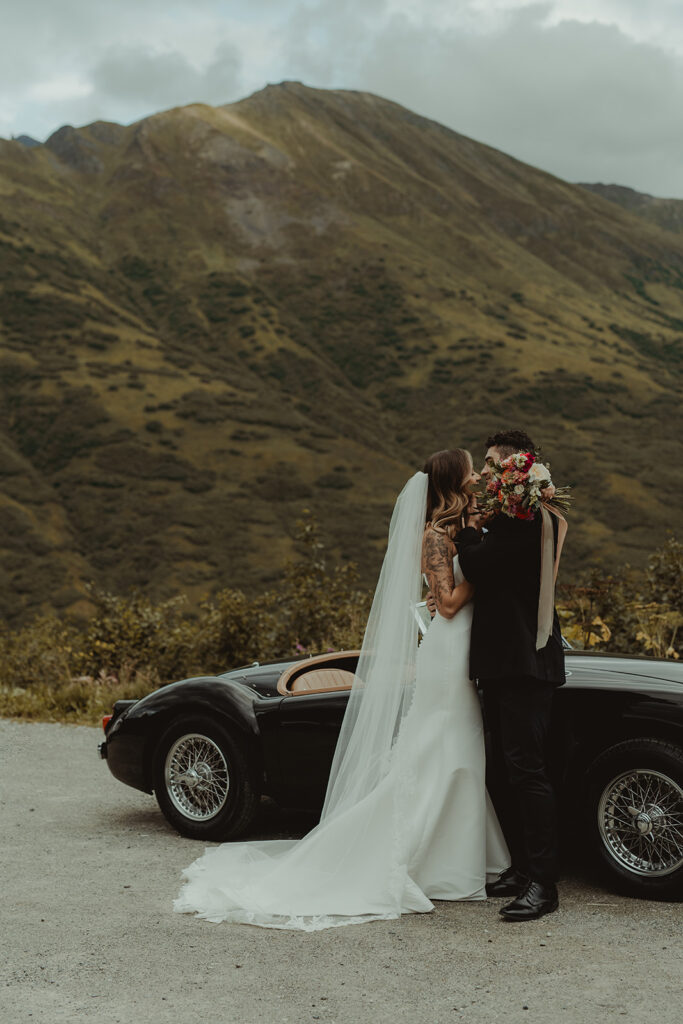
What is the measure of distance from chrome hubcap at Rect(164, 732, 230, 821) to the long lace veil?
0.92m

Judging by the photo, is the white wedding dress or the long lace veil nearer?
the white wedding dress

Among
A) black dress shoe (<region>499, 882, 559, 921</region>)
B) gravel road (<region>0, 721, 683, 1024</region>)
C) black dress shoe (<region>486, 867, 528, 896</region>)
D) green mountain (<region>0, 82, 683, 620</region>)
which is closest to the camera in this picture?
gravel road (<region>0, 721, 683, 1024</region>)

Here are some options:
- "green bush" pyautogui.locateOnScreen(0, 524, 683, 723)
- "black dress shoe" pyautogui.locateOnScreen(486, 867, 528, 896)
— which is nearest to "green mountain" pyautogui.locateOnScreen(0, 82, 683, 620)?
"green bush" pyautogui.locateOnScreen(0, 524, 683, 723)

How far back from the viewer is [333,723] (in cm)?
534

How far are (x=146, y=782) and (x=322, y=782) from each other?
118 cm

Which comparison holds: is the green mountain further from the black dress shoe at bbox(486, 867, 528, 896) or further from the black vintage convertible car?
the black dress shoe at bbox(486, 867, 528, 896)

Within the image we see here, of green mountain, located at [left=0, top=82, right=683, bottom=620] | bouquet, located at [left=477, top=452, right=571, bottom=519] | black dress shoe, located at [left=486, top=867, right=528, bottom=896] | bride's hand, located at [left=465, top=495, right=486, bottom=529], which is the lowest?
black dress shoe, located at [left=486, top=867, right=528, bottom=896]

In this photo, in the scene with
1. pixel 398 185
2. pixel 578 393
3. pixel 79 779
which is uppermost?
pixel 398 185

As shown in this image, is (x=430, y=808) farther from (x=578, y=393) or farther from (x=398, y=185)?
(x=398, y=185)

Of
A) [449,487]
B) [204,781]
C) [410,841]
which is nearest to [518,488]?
[449,487]

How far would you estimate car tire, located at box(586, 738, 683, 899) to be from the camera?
4398mm

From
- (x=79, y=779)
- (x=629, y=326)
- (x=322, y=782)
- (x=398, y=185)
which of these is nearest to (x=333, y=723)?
(x=322, y=782)

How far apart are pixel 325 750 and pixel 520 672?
1.38 meters

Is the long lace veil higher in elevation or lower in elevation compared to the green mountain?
lower
